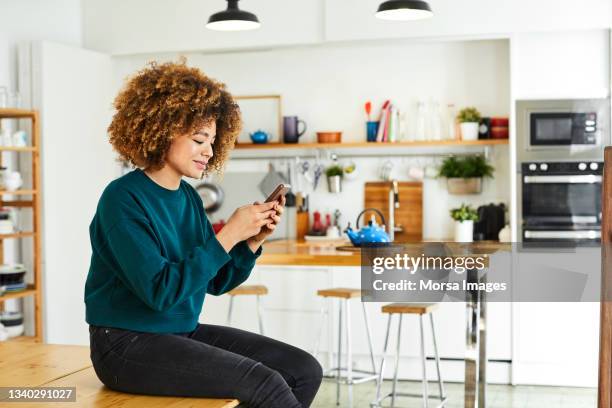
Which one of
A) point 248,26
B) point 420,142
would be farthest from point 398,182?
point 248,26

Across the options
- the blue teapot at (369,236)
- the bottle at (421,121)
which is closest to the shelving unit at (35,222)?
the blue teapot at (369,236)

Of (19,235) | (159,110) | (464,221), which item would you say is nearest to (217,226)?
(19,235)

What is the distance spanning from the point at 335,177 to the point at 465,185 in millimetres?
921

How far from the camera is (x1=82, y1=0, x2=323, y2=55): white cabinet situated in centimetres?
598

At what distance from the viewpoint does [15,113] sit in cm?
551

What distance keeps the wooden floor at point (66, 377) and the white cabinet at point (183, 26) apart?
322 centimetres

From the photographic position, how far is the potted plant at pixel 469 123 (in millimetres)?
6035

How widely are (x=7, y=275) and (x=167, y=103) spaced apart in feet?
11.1

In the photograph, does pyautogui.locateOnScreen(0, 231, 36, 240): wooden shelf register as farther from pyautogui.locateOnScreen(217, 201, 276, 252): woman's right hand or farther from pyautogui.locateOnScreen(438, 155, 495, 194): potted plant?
pyautogui.locateOnScreen(217, 201, 276, 252): woman's right hand

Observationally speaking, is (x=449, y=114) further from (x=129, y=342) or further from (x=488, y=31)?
(x=129, y=342)

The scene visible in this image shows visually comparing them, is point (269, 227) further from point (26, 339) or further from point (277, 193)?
point (26, 339)

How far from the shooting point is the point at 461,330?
18.5ft

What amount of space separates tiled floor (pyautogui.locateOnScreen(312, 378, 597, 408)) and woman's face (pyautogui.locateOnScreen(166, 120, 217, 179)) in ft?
9.31

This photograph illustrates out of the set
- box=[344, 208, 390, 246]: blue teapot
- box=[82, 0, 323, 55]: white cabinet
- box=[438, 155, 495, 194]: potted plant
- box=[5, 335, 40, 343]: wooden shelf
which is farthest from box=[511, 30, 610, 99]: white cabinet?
box=[5, 335, 40, 343]: wooden shelf
